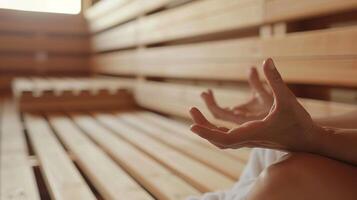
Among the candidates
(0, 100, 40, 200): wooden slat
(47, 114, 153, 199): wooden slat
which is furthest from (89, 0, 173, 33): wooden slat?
(0, 100, 40, 200): wooden slat

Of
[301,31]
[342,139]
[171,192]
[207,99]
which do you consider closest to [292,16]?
[301,31]

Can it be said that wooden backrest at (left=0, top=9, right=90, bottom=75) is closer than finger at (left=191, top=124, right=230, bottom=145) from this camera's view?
No

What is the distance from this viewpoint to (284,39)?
5.32 feet

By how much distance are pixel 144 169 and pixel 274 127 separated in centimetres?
97

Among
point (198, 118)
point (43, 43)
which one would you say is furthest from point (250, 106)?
point (43, 43)

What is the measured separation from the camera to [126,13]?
12.2 feet

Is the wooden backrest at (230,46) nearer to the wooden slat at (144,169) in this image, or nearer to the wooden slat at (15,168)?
the wooden slat at (144,169)

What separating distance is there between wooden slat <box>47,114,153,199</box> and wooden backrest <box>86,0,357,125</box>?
0.67 meters

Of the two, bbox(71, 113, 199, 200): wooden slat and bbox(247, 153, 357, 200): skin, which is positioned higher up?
bbox(247, 153, 357, 200): skin

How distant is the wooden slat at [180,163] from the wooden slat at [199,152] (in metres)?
0.04

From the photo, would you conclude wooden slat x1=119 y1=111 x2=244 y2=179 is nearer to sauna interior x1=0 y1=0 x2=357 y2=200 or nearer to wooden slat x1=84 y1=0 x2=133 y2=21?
sauna interior x1=0 y1=0 x2=357 y2=200

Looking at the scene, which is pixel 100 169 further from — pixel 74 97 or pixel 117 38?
pixel 117 38

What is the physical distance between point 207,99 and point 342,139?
1.65 feet

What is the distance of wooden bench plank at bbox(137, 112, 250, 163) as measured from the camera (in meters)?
1.77
